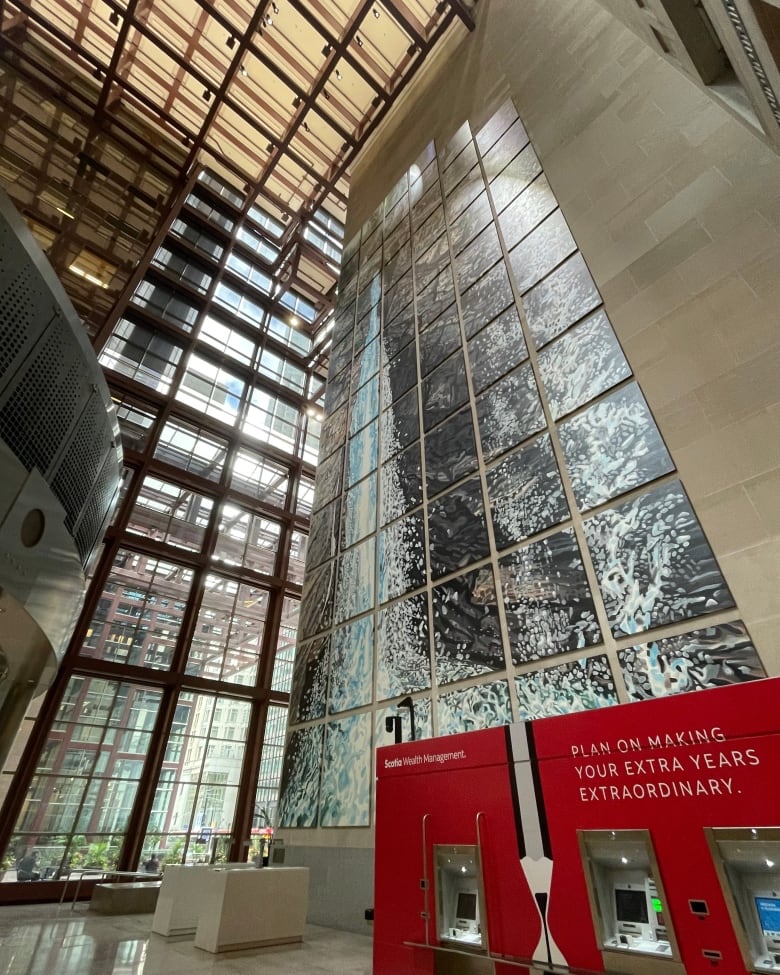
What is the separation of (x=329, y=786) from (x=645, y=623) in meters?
4.92

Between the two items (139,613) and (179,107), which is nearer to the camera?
(139,613)

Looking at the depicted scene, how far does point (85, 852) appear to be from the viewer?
9117 mm

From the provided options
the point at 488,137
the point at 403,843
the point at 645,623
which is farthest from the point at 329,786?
the point at 488,137

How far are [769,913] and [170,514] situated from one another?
13702 millimetres

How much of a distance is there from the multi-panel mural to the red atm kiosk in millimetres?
1776

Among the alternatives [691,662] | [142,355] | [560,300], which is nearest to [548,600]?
[691,662]

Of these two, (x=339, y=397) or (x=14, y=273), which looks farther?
(x=339, y=397)

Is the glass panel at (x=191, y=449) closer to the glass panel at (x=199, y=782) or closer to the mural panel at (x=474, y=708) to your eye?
the glass panel at (x=199, y=782)

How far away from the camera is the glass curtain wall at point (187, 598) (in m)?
9.66

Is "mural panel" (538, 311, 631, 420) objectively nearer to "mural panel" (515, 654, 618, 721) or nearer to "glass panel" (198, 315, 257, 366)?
"mural panel" (515, 654, 618, 721)

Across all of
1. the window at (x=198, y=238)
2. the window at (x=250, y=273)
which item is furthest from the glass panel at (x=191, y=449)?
the window at (x=198, y=238)

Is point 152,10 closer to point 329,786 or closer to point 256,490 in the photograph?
point 256,490

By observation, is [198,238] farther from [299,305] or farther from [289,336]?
[289,336]

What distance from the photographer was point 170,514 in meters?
13.3
